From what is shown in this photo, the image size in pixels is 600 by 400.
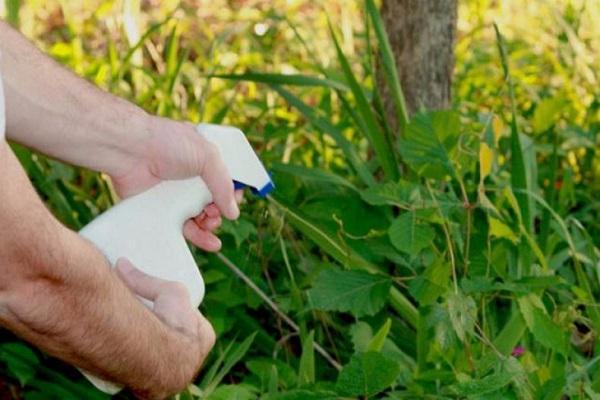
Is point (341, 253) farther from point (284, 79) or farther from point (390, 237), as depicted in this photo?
point (284, 79)

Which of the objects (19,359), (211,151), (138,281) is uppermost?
(211,151)

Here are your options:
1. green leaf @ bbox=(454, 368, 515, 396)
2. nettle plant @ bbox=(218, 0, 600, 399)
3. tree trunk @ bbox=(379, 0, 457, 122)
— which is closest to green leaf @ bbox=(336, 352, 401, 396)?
nettle plant @ bbox=(218, 0, 600, 399)

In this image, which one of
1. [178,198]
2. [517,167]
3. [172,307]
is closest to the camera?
[172,307]

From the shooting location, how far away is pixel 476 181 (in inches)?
114

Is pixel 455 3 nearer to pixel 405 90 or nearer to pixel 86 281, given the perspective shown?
pixel 405 90

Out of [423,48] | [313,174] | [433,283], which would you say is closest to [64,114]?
[433,283]

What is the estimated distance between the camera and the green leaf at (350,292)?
7.92ft

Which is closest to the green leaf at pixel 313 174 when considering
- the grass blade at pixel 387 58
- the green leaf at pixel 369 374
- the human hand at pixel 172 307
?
the grass blade at pixel 387 58

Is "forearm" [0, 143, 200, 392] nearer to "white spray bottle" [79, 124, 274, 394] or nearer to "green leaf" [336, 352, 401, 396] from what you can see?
"white spray bottle" [79, 124, 274, 394]

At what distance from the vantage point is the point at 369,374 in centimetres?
215

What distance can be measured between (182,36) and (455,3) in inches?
64.8

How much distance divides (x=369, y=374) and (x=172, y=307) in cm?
33

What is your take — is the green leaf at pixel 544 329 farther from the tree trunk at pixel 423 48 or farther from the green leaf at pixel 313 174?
the tree trunk at pixel 423 48

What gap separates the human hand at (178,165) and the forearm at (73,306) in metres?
0.25
